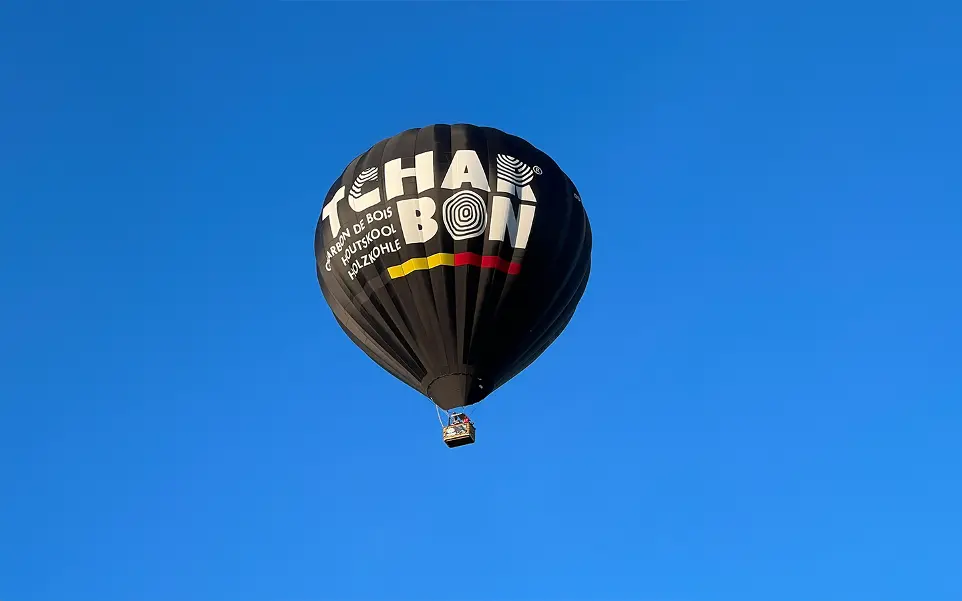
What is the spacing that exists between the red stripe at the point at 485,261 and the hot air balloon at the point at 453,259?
20mm

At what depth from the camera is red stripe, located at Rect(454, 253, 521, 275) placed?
2594 centimetres

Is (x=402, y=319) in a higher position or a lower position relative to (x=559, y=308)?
lower

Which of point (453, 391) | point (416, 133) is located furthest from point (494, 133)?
point (453, 391)

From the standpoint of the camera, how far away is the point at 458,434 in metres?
26.5

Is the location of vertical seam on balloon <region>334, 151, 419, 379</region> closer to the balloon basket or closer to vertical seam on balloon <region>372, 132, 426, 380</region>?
vertical seam on balloon <region>372, 132, 426, 380</region>

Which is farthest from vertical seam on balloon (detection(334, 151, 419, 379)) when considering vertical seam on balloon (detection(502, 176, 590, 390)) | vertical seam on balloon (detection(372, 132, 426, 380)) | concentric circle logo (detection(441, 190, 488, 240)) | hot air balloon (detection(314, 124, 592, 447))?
concentric circle logo (detection(441, 190, 488, 240))

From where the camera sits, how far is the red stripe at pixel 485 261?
85.1 feet

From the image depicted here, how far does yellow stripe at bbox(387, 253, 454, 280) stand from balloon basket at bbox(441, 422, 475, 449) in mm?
3206

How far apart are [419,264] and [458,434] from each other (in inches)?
137

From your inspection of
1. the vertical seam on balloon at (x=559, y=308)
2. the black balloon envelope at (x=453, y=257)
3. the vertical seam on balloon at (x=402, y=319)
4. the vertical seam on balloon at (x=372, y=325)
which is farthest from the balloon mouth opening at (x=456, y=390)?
the vertical seam on balloon at (x=559, y=308)

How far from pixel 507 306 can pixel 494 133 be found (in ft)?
13.1

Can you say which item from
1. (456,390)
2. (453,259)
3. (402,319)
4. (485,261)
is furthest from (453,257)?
(456,390)

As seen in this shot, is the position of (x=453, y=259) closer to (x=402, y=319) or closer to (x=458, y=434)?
(x=402, y=319)

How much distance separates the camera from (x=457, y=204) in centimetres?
2614
